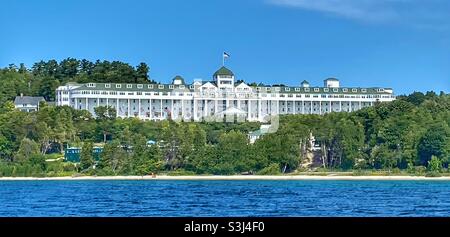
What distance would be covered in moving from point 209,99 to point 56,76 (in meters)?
6.31

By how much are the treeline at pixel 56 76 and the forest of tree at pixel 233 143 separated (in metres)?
3.45

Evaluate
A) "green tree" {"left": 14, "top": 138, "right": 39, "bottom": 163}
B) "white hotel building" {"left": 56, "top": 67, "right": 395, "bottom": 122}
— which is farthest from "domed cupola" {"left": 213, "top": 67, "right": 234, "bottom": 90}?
"green tree" {"left": 14, "top": 138, "right": 39, "bottom": 163}

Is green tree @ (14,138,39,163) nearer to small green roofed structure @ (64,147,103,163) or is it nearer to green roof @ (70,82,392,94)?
small green roofed structure @ (64,147,103,163)

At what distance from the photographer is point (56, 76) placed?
37.7 m

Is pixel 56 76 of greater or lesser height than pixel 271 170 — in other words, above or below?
above

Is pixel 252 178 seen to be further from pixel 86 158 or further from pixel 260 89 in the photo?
pixel 260 89

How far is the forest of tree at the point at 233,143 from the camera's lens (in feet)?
94.4

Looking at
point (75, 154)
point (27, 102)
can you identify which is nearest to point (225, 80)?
point (75, 154)

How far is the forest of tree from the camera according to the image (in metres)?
28.8

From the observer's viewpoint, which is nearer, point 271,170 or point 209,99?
point 271,170

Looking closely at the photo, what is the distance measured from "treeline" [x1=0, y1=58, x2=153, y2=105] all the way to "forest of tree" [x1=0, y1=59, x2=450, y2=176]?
3.45 m

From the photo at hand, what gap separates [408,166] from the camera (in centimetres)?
2856

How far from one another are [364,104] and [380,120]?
584 centimetres
